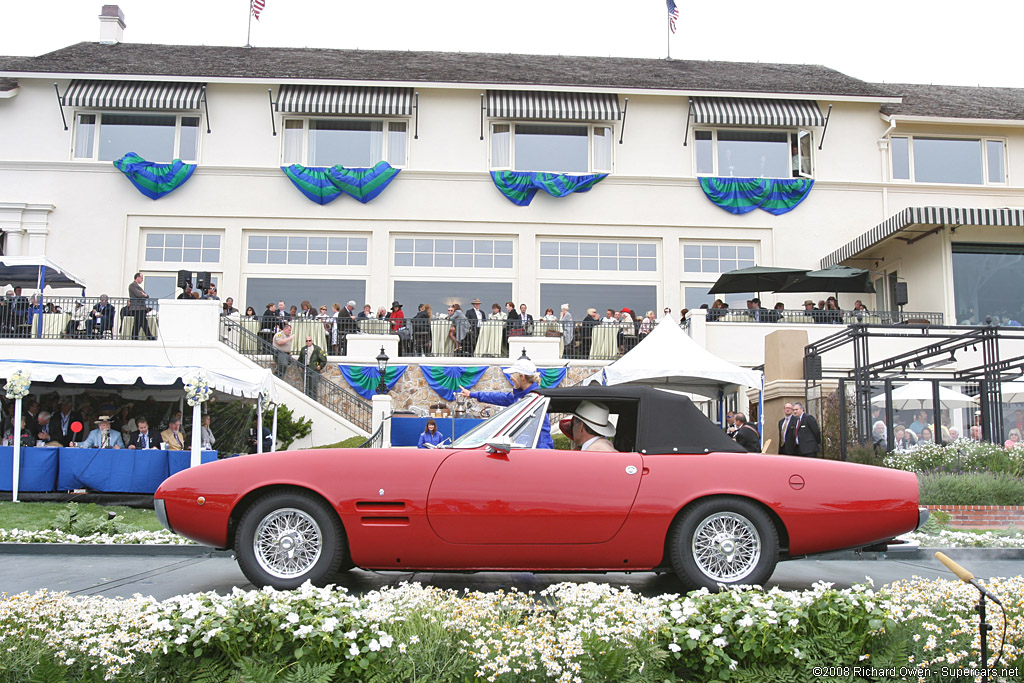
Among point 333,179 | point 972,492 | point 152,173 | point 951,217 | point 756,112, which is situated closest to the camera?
point 972,492

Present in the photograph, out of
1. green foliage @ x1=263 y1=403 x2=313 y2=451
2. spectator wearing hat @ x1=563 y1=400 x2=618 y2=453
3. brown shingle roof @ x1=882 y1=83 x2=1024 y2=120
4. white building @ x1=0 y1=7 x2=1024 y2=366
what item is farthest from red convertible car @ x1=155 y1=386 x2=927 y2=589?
brown shingle roof @ x1=882 y1=83 x2=1024 y2=120

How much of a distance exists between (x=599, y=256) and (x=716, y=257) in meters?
3.73

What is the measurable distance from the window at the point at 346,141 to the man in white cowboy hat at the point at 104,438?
14.1m

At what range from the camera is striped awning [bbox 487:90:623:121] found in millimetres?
27297

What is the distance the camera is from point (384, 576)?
271 inches

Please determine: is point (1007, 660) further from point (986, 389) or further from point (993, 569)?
point (986, 389)

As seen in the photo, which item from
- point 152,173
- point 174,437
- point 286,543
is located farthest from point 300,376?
A: point 286,543

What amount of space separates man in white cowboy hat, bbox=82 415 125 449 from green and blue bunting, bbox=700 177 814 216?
1896 cm

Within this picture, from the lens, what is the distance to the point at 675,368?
14.6m

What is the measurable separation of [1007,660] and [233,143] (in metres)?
26.9

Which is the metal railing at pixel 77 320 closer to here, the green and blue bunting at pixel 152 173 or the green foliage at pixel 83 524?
the green and blue bunting at pixel 152 173

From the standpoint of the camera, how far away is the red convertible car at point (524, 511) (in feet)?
18.8

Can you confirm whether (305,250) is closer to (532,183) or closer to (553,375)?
(532,183)

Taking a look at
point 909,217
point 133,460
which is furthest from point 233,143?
point 909,217
